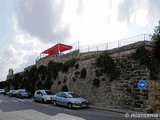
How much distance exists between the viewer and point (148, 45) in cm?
1977

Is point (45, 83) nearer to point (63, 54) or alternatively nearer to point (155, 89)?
point (63, 54)

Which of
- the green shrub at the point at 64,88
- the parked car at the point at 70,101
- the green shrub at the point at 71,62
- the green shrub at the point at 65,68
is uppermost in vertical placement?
the green shrub at the point at 71,62

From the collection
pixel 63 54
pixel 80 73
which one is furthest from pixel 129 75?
pixel 63 54

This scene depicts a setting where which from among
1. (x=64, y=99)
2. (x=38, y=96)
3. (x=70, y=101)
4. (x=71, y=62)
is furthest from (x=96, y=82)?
(x=38, y=96)

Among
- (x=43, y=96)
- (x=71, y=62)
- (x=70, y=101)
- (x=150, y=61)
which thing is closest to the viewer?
(x=150, y=61)

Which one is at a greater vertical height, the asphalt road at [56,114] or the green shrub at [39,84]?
the green shrub at [39,84]

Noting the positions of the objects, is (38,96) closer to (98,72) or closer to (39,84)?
(98,72)

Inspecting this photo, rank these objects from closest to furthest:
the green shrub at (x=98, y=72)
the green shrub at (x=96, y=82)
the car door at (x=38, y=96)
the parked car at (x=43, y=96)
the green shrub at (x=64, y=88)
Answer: the green shrub at (x=98, y=72)
the green shrub at (x=96, y=82)
the parked car at (x=43, y=96)
the car door at (x=38, y=96)
the green shrub at (x=64, y=88)

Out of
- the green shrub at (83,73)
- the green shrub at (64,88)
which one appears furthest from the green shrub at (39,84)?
the green shrub at (83,73)

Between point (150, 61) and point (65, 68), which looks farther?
point (65, 68)

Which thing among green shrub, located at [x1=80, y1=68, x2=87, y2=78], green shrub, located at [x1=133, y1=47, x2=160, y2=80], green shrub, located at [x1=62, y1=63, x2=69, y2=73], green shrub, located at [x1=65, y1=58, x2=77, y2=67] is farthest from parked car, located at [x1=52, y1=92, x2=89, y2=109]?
green shrub, located at [x1=62, y1=63, x2=69, y2=73]

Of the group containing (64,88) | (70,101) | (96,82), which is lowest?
(70,101)

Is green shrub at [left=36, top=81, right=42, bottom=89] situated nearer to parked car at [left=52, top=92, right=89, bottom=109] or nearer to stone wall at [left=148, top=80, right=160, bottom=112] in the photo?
parked car at [left=52, top=92, right=89, bottom=109]

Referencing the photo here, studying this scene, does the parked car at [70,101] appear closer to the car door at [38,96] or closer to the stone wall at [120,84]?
the stone wall at [120,84]
